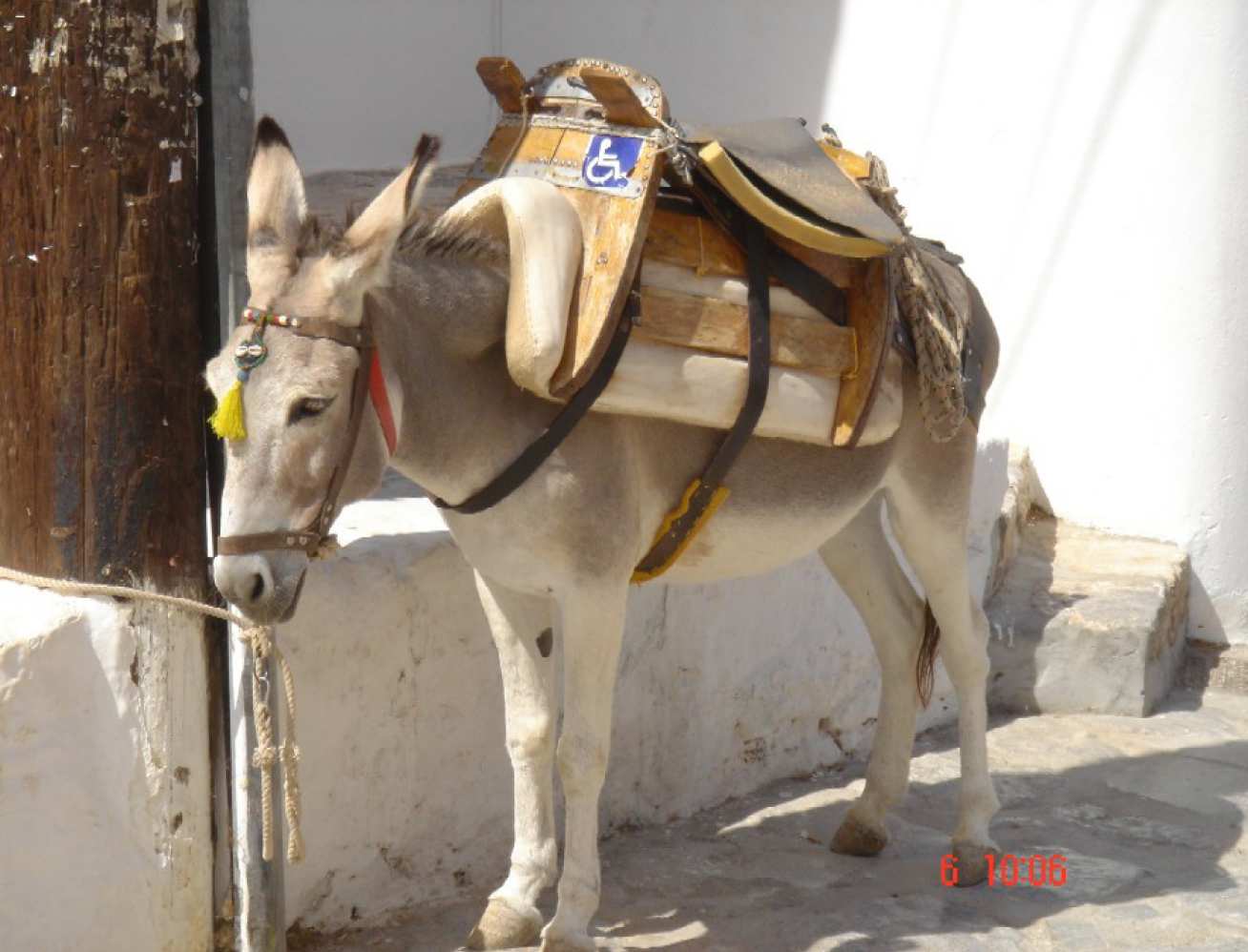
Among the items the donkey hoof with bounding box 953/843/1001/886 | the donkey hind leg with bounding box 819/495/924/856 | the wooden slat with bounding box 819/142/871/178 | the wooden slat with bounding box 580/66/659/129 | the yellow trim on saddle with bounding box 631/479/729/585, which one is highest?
the wooden slat with bounding box 580/66/659/129

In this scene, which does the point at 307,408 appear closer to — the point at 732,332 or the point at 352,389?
the point at 352,389

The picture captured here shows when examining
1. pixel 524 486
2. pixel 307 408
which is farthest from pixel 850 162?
pixel 307 408

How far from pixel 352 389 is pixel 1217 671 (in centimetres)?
426

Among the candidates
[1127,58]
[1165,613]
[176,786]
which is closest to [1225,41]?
[1127,58]

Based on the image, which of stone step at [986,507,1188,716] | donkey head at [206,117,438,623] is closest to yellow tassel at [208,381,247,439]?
donkey head at [206,117,438,623]

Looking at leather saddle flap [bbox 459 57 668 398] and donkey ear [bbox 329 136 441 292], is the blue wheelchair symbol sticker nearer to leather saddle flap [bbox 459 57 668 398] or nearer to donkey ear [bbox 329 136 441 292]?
leather saddle flap [bbox 459 57 668 398]

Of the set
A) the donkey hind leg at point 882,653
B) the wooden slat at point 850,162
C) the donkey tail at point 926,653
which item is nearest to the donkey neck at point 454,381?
the wooden slat at point 850,162

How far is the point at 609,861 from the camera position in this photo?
15.7 feet

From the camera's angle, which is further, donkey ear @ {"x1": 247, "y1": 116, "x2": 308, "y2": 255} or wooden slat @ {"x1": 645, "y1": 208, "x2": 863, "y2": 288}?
wooden slat @ {"x1": 645, "y1": 208, "x2": 863, "y2": 288}

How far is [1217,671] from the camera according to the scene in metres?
6.53

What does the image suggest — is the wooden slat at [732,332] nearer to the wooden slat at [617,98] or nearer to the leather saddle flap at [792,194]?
the leather saddle flap at [792,194]

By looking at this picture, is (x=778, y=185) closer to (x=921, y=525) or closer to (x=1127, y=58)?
(x=921, y=525)

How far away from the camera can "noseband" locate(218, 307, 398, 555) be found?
3.25 m
